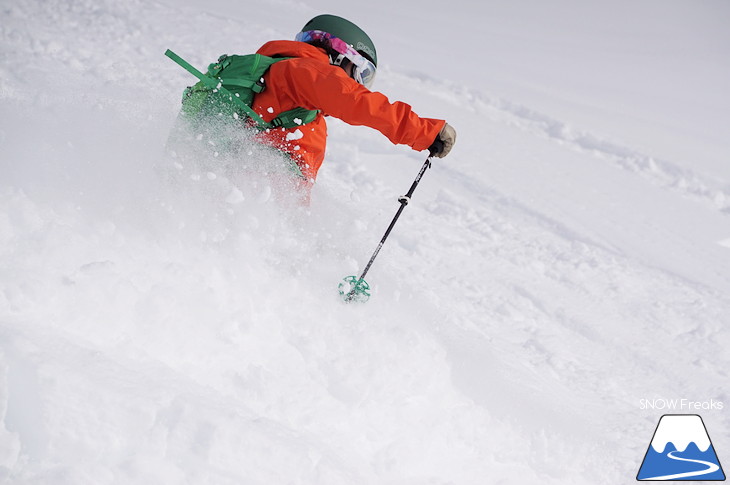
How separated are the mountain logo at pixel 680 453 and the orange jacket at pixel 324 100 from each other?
85.9 inches

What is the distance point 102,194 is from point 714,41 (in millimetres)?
24857

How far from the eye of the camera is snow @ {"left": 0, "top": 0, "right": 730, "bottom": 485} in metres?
1.86

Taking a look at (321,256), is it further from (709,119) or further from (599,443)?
(709,119)

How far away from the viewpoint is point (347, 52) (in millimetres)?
3477

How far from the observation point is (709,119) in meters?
13.2

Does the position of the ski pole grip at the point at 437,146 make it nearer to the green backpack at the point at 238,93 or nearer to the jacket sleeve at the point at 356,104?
the jacket sleeve at the point at 356,104

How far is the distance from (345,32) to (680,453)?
3360mm

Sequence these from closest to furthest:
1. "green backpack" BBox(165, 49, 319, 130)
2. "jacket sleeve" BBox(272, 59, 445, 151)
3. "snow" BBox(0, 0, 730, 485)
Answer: "snow" BBox(0, 0, 730, 485) < "jacket sleeve" BBox(272, 59, 445, 151) < "green backpack" BBox(165, 49, 319, 130)

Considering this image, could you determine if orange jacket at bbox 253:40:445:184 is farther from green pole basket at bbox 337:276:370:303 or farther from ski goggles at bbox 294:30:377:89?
green pole basket at bbox 337:276:370:303

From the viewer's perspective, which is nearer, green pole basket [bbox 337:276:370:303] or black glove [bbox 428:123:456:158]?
black glove [bbox 428:123:456:158]

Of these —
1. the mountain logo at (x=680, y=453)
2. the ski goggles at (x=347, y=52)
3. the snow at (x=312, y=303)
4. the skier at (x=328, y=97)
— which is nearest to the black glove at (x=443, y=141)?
the skier at (x=328, y=97)

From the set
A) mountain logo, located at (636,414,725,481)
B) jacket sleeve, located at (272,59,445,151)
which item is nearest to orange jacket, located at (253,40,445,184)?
jacket sleeve, located at (272,59,445,151)

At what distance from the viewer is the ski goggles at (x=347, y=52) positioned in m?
3.47

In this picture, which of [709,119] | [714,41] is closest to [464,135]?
[709,119]
